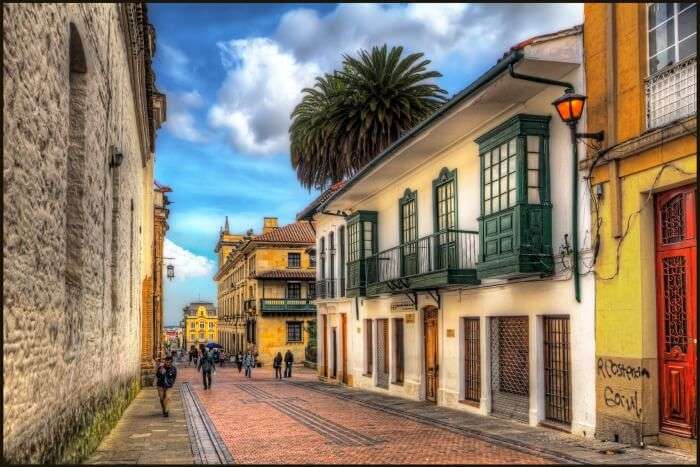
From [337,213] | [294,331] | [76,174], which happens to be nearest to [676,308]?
[76,174]

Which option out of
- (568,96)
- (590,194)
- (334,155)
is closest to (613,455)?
(590,194)

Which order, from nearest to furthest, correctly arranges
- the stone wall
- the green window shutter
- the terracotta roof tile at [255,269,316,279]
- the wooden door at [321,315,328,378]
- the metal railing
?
the stone wall < the green window shutter < the metal railing < the wooden door at [321,315,328,378] < the terracotta roof tile at [255,269,316,279]

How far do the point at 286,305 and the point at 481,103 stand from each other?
137 ft

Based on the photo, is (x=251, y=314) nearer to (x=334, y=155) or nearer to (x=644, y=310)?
(x=334, y=155)

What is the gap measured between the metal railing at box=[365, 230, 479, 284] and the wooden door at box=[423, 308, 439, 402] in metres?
1.21

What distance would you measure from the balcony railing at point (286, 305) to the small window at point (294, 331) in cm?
105

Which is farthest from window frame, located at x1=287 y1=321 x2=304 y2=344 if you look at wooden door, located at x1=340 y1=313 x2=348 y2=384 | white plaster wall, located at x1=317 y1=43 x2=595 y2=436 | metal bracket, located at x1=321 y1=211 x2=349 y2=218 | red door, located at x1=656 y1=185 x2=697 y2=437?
red door, located at x1=656 y1=185 x2=697 y2=437

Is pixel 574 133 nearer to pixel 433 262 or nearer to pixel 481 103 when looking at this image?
pixel 481 103

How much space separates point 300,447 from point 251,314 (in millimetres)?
45465

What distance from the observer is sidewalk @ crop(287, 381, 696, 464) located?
10367mm

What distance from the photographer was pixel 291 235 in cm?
5766

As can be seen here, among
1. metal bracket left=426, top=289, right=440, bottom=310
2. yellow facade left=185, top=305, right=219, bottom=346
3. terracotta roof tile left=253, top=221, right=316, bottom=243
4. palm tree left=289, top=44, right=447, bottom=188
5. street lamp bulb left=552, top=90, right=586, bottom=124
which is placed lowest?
yellow facade left=185, top=305, right=219, bottom=346

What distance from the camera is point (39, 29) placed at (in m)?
7.68

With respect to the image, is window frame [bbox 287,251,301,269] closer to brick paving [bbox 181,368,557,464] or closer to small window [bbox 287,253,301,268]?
small window [bbox 287,253,301,268]
